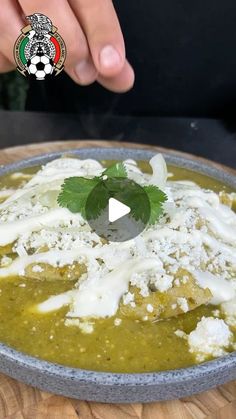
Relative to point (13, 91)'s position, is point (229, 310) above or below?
above

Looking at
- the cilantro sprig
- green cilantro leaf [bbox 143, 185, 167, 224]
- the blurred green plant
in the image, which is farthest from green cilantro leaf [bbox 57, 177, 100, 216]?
the blurred green plant

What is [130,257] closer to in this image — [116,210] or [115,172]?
[116,210]

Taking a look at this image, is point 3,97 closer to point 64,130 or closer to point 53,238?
point 64,130

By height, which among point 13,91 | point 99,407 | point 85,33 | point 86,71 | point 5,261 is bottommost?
point 13,91

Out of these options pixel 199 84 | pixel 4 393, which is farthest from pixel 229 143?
pixel 4 393

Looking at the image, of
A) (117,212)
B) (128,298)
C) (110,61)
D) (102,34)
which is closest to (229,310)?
(128,298)

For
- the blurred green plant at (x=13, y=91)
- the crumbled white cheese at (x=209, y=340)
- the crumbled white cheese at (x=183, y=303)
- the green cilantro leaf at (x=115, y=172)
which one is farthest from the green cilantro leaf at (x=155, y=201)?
the blurred green plant at (x=13, y=91)

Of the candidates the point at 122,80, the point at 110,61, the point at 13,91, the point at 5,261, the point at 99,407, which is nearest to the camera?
the point at 99,407
